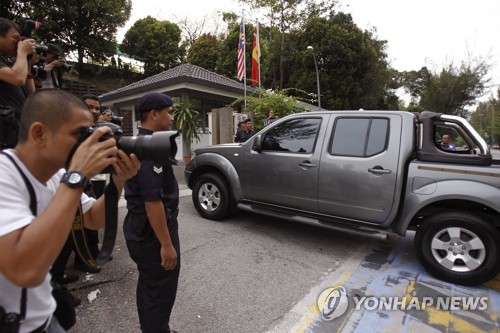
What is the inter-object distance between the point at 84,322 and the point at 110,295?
1.20 ft

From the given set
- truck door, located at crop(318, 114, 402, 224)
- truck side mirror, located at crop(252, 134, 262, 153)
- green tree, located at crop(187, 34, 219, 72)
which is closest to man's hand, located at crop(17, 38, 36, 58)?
truck side mirror, located at crop(252, 134, 262, 153)

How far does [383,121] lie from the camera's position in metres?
3.54

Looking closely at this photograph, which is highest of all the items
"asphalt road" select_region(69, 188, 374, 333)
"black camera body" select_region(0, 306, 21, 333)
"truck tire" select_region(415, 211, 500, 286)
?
"black camera body" select_region(0, 306, 21, 333)

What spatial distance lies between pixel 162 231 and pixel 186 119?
9.50 m

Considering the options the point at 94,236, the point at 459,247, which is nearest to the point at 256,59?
the point at 94,236

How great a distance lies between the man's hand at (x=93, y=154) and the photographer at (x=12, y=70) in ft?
4.96

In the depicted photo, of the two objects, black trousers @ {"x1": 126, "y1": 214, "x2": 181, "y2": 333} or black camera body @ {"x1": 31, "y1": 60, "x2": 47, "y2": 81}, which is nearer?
black trousers @ {"x1": 126, "y1": 214, "x2": 181, "y2": 333}

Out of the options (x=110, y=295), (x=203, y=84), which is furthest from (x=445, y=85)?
(x=110, y=295)

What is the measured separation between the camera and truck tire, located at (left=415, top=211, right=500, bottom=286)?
2.90m

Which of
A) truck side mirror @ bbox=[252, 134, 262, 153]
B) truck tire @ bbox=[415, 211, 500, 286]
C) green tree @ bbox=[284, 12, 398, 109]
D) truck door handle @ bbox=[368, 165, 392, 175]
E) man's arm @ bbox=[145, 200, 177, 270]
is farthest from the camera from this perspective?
green tree @ bbox=[284, 12, 398, 109]

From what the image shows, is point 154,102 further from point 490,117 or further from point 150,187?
point 490,117

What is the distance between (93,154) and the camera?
3.21 feet

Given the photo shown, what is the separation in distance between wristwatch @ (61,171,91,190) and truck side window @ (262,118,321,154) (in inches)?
127

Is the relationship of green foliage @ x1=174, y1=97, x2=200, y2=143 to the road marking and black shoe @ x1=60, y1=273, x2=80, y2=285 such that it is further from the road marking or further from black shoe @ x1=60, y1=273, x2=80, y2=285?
the road marking
